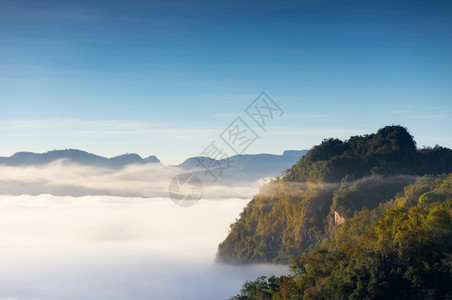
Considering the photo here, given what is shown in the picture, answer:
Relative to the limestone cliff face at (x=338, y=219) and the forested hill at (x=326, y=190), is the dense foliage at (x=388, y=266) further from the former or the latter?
the forested hill at (x=326, y=190)

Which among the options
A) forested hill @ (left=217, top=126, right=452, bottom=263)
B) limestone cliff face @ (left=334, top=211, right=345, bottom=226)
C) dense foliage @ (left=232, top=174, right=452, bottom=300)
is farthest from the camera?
forested hill @ (left=217, top=126, right=452, bottom=263)

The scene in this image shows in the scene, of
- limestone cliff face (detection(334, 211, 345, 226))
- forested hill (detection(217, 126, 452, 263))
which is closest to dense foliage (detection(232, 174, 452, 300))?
limestone cliff face (detection(334, 211, 345, 226))

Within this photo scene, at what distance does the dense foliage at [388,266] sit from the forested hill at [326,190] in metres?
33.9

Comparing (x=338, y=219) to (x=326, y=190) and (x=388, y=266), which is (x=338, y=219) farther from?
(x=388, y=266)

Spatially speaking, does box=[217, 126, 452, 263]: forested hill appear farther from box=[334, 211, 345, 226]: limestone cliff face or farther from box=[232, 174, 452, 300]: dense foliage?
box=[232, 174, 452, 300]: dense foliage

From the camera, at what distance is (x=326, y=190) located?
289ft

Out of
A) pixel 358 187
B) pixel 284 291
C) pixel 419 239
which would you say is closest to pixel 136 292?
pixel 358 187

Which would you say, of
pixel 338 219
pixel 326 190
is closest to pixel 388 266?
pixel 338 219

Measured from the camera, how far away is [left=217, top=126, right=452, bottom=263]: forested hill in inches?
3351

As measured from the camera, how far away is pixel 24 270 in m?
160

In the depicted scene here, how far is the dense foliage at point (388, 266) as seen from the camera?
4119cm

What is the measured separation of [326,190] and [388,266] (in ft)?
150

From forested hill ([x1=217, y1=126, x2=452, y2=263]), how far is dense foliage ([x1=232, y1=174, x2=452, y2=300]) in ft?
111

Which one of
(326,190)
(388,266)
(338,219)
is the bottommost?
(388,266)
